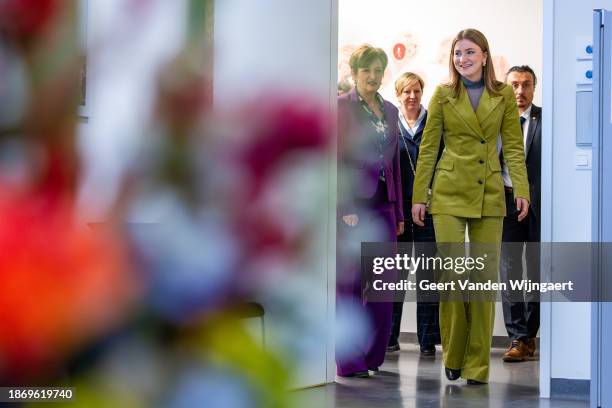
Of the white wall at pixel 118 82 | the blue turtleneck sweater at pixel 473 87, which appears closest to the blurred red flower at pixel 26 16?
the white wall at pixel 118 82

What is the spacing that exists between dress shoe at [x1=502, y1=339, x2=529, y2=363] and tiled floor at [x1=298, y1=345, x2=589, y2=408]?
6.3 inches

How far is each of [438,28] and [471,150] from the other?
→ 2478 mm

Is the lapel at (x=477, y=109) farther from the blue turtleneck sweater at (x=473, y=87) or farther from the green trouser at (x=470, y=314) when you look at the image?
the green trouser at (x=470, y=314)

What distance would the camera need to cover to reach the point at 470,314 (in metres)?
3.97

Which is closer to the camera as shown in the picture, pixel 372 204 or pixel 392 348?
pixel 372 204

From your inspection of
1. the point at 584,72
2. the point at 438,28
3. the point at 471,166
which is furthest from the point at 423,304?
the point at 584,72

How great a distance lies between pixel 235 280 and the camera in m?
0.31

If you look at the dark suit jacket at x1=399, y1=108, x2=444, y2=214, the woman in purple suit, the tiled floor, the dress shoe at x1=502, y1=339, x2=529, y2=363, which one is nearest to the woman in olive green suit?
the tiled floor

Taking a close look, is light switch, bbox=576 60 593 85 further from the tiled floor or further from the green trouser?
the tiled floor

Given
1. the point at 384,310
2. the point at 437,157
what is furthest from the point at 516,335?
the point at 437,157

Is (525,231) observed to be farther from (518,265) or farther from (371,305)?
(371,305)

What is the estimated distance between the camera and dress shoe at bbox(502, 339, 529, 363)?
16.5ft

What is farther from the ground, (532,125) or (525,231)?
(532,125)

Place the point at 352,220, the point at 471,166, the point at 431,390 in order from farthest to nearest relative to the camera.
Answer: the point at 352,220 → the point at 431,390 → the point at 471,166
